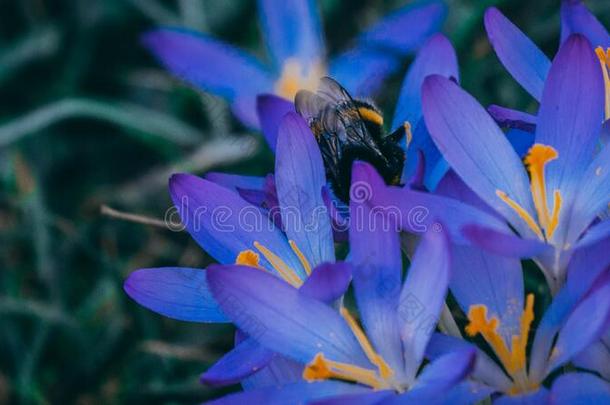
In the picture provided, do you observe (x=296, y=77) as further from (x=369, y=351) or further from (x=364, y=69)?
(x=369, y=351)

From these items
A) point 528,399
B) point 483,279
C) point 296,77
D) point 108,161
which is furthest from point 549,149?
point 108,161

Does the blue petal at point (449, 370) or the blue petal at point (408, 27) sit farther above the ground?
the blue petal at point (408, 27)

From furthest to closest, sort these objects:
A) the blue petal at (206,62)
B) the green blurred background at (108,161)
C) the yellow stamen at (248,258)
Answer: the blue petal at (206,62) < the green blurred background at (108,161) < the yellow stamen at (248,258)

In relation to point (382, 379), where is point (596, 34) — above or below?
above

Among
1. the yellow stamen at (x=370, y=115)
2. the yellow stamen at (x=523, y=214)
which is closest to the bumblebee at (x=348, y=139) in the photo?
the yellow stamen at (x=370, y=115)

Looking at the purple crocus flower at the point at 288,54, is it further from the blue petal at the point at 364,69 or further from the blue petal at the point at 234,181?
the blue petal at the point at 234,181

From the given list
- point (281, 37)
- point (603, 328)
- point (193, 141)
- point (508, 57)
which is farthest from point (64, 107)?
point (603, 328)

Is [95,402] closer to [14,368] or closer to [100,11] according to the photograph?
[14,368]
